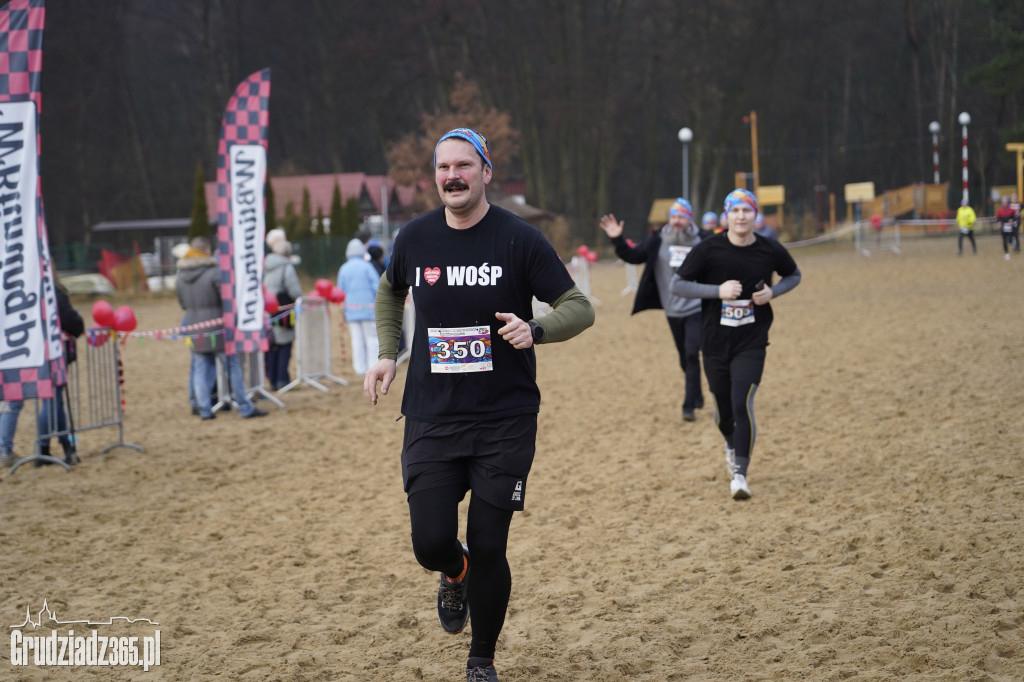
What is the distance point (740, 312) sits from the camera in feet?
23.7

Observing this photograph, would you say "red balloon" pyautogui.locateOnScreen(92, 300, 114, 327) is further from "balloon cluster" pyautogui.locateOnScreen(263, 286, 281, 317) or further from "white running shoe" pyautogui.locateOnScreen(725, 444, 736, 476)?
"white running shoe" pyautogui.locateOnScreen(725, 444, 736, 476)

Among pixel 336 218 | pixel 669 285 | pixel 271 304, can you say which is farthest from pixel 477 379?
pixel 336 218

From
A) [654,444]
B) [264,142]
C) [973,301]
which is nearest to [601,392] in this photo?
[654,444]

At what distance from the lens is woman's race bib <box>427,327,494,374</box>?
4.19 metres

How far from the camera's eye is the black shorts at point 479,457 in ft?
13.7

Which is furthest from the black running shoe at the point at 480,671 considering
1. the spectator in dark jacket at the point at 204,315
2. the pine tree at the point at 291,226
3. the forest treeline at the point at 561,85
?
the forest treeline at the point at 561,85

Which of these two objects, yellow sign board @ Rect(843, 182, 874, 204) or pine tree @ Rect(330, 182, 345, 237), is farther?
yellow sign board @ Rect(843, 182, 874, 204)

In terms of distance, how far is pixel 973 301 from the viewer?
786 inches

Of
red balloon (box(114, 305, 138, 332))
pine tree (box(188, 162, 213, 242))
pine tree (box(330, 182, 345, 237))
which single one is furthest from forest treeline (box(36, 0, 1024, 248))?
red balloon (box(114, 305, 138, 332))

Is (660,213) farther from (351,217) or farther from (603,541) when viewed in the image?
(603,541)

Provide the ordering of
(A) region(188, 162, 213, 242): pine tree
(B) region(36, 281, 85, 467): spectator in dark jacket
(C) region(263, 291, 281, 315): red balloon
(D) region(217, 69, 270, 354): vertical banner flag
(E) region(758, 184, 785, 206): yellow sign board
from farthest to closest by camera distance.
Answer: (E) region(758, 184, 785, 206): yellow sign board < (A) region(188, 162, 213, 242): pine tree < (C) region(263, 291, 281, 315): red balloon < (D) region(217, 69, 270, 354): vertical banner flag < (B) region(36, 281, 85, 467): spectator in dark jacket

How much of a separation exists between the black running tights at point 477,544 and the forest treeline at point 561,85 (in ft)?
157

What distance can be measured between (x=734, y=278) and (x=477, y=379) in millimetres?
3567

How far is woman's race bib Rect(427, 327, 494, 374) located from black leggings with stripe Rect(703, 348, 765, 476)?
339cm
